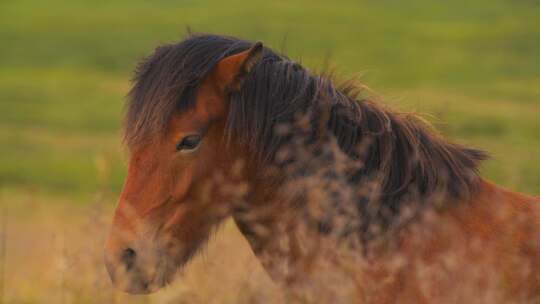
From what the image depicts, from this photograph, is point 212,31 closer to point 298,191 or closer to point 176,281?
point 176,281

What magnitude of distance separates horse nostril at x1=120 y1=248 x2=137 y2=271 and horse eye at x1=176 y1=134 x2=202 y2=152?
1.49 feet

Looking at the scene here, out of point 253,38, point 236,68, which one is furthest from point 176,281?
point 253,38

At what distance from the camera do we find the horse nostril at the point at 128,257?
4.25 meters

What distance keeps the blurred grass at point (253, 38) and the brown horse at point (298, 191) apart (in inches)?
563

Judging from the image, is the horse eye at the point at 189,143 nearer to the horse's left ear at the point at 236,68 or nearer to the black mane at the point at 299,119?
the black mane at the point at 299,119

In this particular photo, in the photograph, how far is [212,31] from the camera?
60.5ft

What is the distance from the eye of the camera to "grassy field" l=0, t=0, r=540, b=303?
22728mm

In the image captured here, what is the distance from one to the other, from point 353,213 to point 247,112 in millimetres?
603

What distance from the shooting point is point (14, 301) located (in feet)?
20.5

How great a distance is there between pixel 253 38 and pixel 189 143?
126 ft

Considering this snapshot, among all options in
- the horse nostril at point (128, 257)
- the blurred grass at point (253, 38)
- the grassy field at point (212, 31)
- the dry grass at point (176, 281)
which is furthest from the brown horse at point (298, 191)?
the blurred grass at point (253, 38)

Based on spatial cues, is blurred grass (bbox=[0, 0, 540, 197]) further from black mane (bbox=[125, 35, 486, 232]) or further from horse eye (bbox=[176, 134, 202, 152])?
horse eye (bbox=[176, 134, 202, 152])

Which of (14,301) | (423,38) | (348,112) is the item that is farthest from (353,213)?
(423,38)

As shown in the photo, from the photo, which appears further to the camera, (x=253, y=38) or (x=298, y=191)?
(x=253, y=38)
